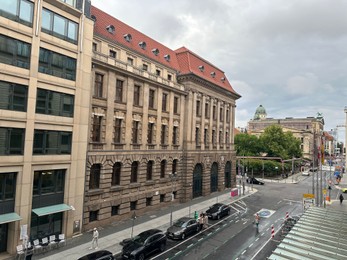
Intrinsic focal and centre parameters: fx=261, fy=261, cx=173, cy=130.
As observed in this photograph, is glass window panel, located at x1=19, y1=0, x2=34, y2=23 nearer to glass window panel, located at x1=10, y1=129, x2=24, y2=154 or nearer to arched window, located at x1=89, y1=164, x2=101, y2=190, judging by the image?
glass window panel, located at x1=10, y1=129, x2=24, y2=154

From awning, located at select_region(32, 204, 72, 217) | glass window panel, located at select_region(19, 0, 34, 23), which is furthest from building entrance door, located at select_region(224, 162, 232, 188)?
glass window panel, located at select_region(19, 0, 34, 23)

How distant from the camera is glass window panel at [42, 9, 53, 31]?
22.2 m

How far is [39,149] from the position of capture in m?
22.1

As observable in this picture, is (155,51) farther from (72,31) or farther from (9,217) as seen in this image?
(9,217)

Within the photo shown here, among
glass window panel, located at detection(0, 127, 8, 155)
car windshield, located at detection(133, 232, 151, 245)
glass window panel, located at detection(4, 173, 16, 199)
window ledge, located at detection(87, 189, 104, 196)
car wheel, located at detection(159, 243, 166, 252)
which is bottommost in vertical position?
car wheel, located at detection(159, 243, 166, 252)

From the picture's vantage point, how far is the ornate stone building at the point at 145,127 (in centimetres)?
2806

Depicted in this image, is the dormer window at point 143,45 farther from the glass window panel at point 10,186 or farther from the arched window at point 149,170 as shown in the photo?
the glass window panel at point 10,186

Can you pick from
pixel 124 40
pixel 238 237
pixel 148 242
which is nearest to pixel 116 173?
pixel 148 242

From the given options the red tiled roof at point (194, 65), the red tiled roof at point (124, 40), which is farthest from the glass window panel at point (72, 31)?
the red tiled roof at point (194, 65)

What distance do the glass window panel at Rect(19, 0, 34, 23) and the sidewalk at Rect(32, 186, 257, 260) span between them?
18.6 m

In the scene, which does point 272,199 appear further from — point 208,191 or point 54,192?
point 54,192

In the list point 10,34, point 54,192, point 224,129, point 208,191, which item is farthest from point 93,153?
point 224,129

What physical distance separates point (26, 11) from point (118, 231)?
2132 cm

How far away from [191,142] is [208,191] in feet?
33.6
